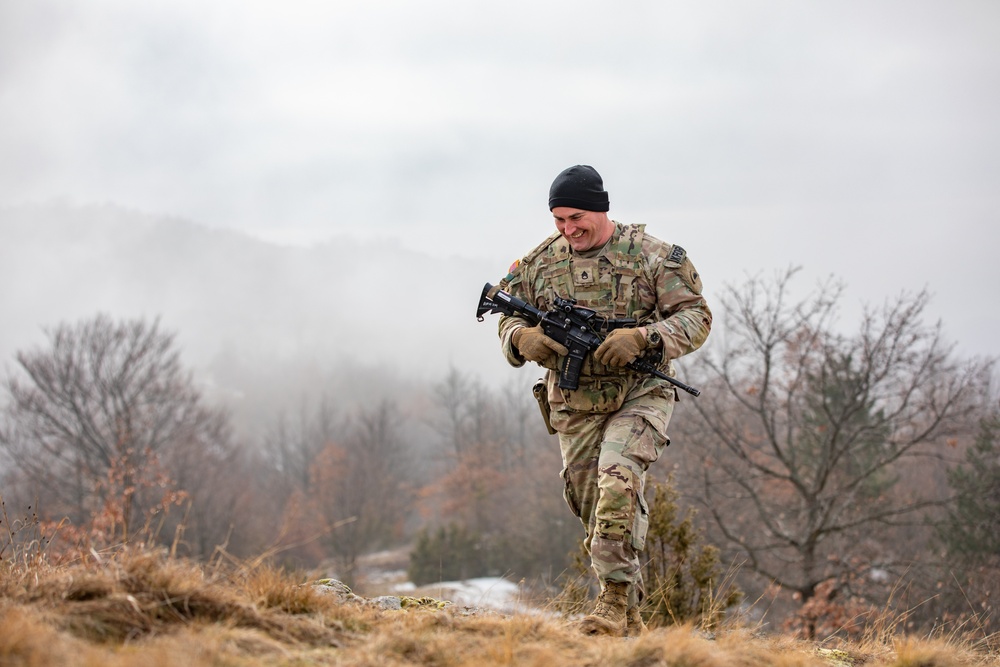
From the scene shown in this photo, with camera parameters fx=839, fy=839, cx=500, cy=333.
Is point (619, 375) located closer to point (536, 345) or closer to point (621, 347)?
point (621, 347)

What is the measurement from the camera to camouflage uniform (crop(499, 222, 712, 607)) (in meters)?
4.25

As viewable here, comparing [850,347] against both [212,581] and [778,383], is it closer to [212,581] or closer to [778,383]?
[778,383]

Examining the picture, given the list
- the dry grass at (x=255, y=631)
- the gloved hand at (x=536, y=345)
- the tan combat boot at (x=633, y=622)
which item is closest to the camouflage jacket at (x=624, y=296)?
the gloved hand at (x=536, y=345)

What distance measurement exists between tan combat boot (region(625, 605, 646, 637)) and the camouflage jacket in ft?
3.43

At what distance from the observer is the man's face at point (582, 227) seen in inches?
179

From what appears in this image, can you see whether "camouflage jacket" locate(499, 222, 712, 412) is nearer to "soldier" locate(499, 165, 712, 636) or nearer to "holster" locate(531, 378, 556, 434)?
"soldier" locate(499, 165, 712, 636)

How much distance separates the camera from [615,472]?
415 cm

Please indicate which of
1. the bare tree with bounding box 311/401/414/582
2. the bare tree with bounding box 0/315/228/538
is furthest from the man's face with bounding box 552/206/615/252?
the bare tree with bounding box 311/401/414/582


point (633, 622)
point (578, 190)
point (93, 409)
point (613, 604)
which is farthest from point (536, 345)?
point (93, 409)

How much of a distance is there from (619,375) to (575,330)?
13.4 inches

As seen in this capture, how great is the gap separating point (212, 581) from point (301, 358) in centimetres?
14371

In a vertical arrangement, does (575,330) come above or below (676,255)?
below

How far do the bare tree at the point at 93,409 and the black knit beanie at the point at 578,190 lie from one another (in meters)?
28.0

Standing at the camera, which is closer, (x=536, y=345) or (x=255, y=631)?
(x=255, y=631)
